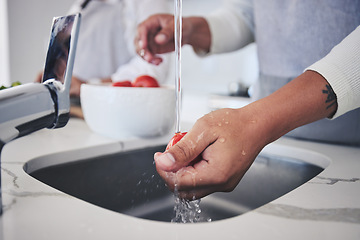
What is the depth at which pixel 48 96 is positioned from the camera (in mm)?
368

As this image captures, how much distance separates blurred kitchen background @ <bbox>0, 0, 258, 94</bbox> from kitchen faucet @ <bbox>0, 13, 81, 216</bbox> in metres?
2.63

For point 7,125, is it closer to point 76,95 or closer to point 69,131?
point 69,131

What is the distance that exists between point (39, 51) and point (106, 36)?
1.40m

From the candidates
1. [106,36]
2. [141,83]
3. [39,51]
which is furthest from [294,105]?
[39,51]

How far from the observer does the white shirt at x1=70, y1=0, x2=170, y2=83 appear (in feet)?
6.07

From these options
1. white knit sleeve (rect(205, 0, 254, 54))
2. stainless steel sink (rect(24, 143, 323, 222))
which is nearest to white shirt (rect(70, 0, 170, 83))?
white knit sleeve (rect(205, 0, 254, 54))

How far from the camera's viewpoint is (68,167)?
64 centimetres

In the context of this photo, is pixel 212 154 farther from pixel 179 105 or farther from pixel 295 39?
pixel 295 39

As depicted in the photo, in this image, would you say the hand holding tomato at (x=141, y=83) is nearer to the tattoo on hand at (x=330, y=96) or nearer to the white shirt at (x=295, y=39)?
the white shirt at (x=295, y=39)

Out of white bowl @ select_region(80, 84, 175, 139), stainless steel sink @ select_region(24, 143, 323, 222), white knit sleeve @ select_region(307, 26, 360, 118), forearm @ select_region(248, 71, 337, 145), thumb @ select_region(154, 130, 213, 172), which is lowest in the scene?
stainless steel sink @ select_region(24, 143, 323, 222)

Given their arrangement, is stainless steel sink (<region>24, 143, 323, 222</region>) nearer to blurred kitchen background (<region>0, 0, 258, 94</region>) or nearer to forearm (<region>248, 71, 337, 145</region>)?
forearm (<region>248, 71, 337, 145</region>)

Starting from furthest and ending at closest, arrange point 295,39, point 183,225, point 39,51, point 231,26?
point 39,51 → point 231,26 → point 295,39 → point 183,225

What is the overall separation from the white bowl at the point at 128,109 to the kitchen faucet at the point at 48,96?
331 millimetres

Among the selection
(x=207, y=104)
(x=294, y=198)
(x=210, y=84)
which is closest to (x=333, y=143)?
(x=294, y=198)
